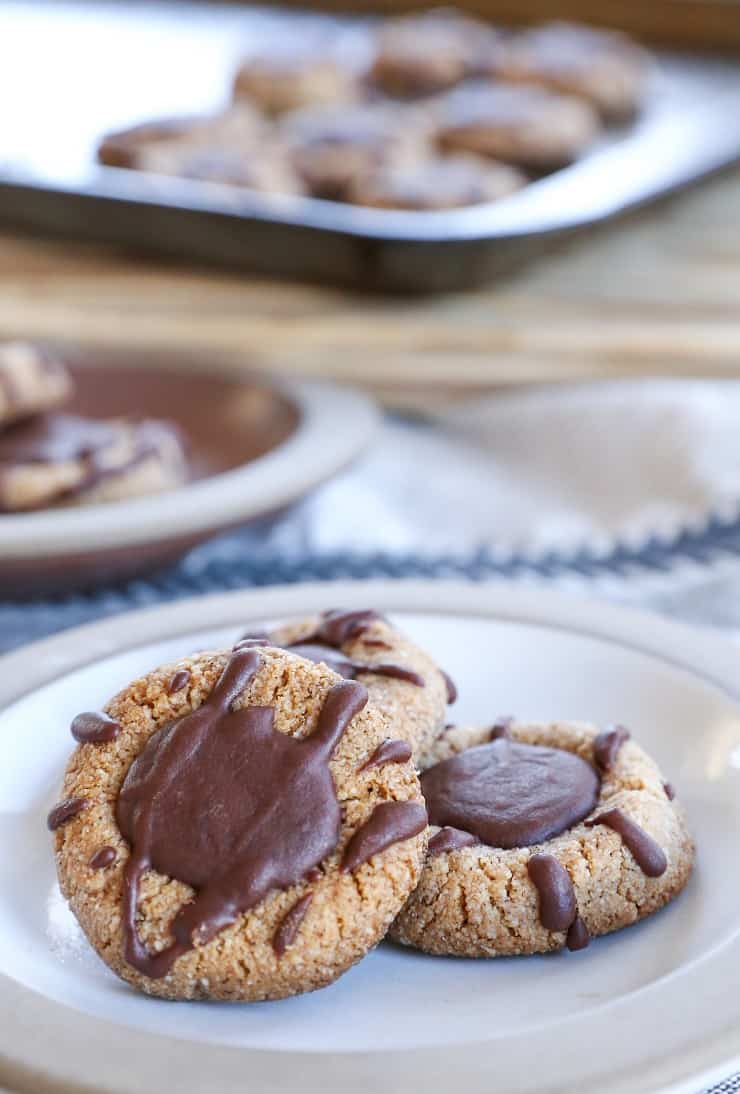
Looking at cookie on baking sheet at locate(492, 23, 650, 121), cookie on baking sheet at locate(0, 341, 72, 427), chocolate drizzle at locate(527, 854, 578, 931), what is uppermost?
cookie on baking sheet at locate(492, 23, 650, 121)

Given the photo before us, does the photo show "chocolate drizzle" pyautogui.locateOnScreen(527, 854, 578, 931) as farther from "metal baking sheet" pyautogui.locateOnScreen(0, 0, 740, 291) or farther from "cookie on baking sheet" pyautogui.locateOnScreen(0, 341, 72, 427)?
"metal baking sheet" pyautogui.locateOnScreen(0, 0, 740, 291)

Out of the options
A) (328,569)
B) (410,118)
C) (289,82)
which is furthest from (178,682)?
(289,82)

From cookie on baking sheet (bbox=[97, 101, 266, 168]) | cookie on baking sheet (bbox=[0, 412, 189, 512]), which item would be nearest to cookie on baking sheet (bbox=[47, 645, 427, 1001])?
cookie on baking sheet (bbox=[0, 412, 189, 512])

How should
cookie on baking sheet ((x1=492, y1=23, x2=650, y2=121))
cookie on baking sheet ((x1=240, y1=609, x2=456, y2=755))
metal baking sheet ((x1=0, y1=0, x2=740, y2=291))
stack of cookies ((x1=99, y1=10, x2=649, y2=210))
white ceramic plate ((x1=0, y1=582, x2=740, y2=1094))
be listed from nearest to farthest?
white ceramic plate ((x1=0, y1=582, x2=740, y2=1094))
cookie on baking sheet ((x1=240, y1=609, x2=456, y2=755))
metal baking sheet ((x1=0, y1=0, x2=740, y2=291))
stack of cookies ((x1=99, y1=10, x2=649, y2=210))
cookie on baking sheet ((x1=492, y1=23, x2=650, y2=121))

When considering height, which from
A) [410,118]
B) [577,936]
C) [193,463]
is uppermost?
[410,118]

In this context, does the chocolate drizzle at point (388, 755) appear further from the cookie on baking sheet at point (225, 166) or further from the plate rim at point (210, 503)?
the cookie on baking sheet at point (225, 166)

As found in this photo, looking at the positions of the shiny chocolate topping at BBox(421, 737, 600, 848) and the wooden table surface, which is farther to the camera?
the wooden table surface

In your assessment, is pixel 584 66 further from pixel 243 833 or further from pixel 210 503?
pixel 243 833
